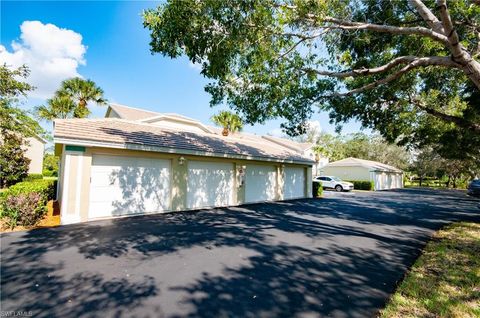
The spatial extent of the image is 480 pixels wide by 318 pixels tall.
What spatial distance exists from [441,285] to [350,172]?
3139cm

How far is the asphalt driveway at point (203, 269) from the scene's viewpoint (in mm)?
3447

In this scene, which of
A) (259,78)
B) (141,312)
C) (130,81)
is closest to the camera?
(141,312)

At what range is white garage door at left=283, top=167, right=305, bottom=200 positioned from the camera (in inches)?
647

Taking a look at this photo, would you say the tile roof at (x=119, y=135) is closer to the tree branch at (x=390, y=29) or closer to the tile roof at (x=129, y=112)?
the tree branch at (x=390, y=29)

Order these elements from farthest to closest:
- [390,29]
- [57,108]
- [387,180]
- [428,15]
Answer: [387,180], [57,108], [390,29], [428,15]

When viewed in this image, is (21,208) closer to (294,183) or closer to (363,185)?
(294,183)

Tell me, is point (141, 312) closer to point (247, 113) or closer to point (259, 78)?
point (259, 78)

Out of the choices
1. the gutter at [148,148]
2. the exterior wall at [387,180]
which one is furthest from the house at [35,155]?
the exterior wall at [387,180]

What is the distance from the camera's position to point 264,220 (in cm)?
954

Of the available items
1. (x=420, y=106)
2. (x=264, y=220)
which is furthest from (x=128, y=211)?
(x=420, y=106)

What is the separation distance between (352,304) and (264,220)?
6.03 m

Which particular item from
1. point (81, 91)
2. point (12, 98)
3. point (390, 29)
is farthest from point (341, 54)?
point (81, 91)

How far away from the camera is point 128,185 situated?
370 inches

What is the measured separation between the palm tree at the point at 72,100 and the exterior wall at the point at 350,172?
30.2 metres
